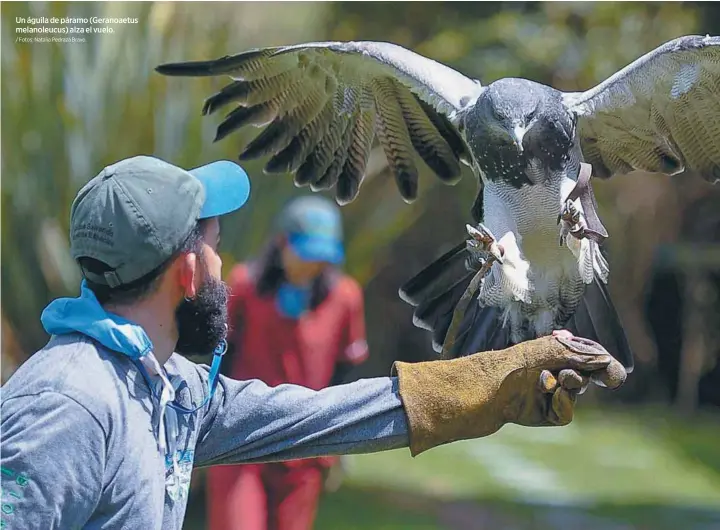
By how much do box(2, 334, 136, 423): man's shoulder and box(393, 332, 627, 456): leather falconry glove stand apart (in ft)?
2.27

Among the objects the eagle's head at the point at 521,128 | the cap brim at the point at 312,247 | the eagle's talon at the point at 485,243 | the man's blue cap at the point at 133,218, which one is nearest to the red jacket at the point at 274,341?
the cap brim at the point at 312,247

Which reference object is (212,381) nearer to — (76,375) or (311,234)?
(76,375)

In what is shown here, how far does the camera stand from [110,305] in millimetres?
2115

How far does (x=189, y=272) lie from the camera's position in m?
2.14

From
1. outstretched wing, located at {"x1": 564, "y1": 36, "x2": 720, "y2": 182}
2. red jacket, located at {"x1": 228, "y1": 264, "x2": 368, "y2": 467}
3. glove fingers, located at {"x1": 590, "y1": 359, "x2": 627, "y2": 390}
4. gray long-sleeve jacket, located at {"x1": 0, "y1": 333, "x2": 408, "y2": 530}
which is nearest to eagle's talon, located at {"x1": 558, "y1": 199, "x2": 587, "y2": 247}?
outstretched wing, located at {"x1": 564, "y1": 36, "x2": 720, "y2": 182}

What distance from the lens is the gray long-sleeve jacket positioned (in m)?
1.83

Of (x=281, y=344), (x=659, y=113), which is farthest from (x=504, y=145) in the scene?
(x=281, y=344)

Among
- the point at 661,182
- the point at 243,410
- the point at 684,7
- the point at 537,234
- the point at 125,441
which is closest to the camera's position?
the point at 125,441

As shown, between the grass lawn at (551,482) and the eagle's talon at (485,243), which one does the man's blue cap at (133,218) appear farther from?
the grass lawn at (551,482)

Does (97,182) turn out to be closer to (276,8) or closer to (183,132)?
(183,132)

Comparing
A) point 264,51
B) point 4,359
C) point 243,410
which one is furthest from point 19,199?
point 243,410

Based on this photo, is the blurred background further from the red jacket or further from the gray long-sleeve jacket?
the gray long-sleeve jacket

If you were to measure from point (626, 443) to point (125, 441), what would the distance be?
8617 millimetres

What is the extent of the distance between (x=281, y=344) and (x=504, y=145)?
1590 mm
